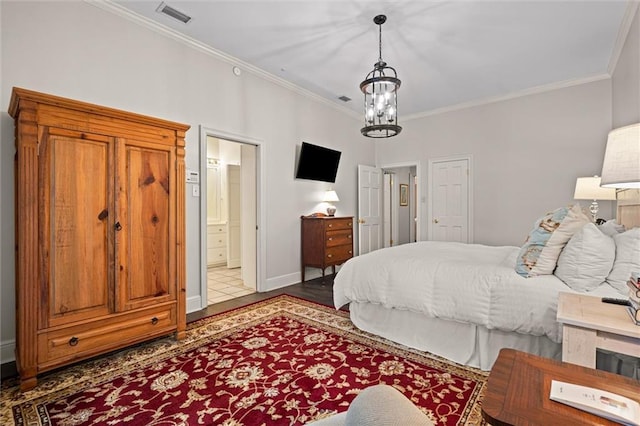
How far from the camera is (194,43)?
3.36 meters

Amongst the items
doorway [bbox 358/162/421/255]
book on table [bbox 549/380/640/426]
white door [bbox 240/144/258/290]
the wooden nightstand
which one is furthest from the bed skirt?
doorway [bbox 358/162/421/255]

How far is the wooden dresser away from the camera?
180 inches

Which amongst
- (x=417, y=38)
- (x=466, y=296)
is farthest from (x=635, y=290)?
(x=417, y=38)

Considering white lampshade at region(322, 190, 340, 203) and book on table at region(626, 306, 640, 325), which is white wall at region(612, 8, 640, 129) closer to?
book on table at region(626, 306, 640, 325)

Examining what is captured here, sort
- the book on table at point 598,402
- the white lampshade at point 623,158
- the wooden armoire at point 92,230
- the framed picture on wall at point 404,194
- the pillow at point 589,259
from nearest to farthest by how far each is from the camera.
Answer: the book on table at point 598,402
the white lampshade at point 623,158
the pillow at point 589,259
the wooden armoire at point 92,230
the framed picture on wall at point 404,194

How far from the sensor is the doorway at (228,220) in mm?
3619

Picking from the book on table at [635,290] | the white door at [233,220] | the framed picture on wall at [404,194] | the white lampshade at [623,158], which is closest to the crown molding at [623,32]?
the white lampshade at [623,158]

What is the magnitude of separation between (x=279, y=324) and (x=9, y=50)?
308 cm

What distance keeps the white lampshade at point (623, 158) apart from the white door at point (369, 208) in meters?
4.34

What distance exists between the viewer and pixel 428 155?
18.7 feet

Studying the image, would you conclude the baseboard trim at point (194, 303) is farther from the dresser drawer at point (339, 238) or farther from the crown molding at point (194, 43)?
the crown molding at point (194, 43)

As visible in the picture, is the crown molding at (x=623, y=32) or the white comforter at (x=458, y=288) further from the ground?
the crown molding at (x=623, y=32)

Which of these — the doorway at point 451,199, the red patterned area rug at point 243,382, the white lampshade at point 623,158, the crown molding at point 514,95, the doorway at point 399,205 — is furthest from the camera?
the doorway at point 399,205

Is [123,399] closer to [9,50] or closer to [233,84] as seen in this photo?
[9,50]
